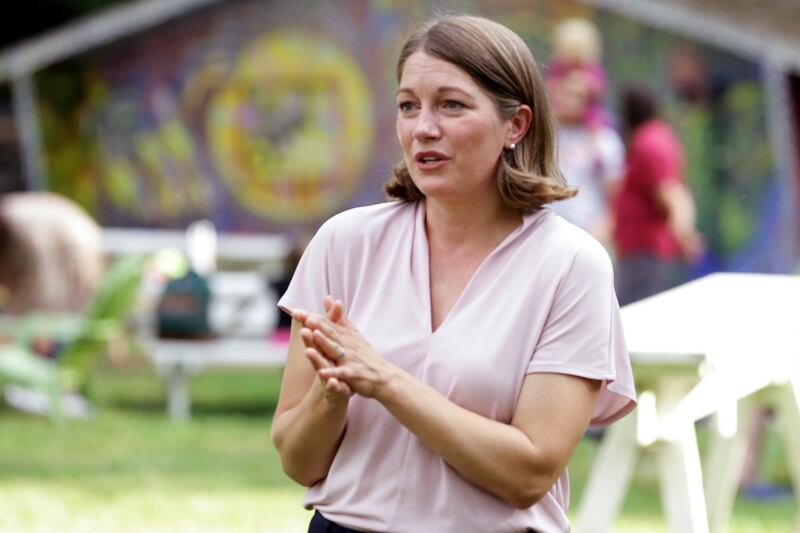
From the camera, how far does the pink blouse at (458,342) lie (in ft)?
10.1

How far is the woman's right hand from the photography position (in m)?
2.97

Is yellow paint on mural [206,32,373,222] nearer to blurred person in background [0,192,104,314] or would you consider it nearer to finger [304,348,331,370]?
blurred person in background [0,192,104,314]

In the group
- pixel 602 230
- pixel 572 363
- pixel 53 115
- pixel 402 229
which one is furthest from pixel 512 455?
pixel 53 115

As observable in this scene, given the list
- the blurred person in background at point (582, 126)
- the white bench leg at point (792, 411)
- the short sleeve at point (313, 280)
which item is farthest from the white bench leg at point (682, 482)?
the blurred person in background at point (582, 126)

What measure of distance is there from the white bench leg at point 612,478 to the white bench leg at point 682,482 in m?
0.10

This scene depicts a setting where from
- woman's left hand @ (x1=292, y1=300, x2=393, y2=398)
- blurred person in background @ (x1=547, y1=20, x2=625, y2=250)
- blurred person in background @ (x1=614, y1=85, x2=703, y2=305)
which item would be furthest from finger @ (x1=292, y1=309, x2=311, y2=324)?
blurred person in background @ (x1=614, y1=85, x2=703, y2=305)

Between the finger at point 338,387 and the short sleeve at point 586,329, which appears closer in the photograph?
the finger at point 338,387

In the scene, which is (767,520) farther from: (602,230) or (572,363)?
(572,363)

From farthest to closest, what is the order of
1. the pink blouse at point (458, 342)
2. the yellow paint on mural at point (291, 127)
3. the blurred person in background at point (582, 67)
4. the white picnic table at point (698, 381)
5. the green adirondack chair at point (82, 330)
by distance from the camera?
the yellow paint on mural at point (291, 127)
the green adirondack chair at point (82, 330)
the blurred person in background at point (582, 67)
the white picnic table at point (698, 381)
the pink blouse at point (458, 342)

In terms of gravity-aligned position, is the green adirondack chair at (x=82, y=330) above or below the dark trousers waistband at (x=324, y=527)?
below

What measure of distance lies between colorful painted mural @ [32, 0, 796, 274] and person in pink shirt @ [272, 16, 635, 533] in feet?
41.4

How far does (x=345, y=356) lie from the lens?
2.98m

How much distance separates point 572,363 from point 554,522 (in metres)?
0.35

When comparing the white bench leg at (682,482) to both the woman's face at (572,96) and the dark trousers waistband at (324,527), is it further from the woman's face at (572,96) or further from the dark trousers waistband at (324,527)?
the woman's face at (572,96)
